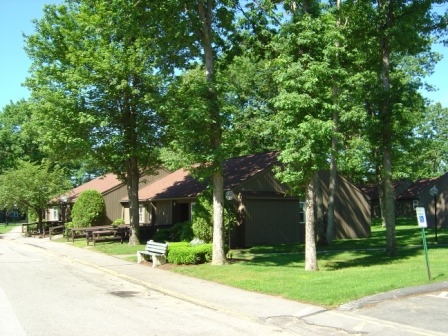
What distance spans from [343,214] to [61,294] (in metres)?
21.6

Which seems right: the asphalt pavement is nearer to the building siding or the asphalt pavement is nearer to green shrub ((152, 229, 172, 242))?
the building siding

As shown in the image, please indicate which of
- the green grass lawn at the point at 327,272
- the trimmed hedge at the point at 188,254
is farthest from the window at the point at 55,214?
the trimmed hedge at the point at 188,254

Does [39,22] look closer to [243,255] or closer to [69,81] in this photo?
[69,81]

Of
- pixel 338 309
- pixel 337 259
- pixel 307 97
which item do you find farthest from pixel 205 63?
pixel 338 309

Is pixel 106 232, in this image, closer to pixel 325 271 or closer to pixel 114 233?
pixel 114 233

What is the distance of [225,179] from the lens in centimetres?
2602

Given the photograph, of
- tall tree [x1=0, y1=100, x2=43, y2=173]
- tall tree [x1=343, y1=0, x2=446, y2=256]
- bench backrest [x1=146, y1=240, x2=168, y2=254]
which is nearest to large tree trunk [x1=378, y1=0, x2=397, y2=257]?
tall tree [x1=343, y1=0, x2=446, y2=256]

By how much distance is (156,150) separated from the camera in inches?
1039

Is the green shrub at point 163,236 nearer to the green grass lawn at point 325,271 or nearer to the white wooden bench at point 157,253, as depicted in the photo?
the green grass lawn at point 325,271

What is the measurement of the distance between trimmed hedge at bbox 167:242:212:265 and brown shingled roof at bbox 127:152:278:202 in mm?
7314

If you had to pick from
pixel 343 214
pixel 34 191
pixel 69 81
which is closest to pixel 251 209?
pixel 343 214

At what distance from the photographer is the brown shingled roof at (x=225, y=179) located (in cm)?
2549

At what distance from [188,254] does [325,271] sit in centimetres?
480

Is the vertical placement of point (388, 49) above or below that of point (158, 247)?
above
